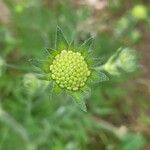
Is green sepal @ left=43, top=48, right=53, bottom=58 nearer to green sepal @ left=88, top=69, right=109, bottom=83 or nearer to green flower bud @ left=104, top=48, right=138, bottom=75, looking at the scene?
green sepal @ left=88, top=69, right=109, bottom=83

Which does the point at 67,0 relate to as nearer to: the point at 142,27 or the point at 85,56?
the point at 142,27

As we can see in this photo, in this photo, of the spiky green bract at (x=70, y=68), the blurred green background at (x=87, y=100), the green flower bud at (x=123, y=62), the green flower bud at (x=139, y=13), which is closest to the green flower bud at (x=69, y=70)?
the spiky green bract at (x=70, y=68)

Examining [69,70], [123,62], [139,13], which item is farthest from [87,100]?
[69,70]

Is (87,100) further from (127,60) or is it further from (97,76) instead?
(97,76)

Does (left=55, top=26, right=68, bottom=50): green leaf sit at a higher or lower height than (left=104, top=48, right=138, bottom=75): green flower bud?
higher

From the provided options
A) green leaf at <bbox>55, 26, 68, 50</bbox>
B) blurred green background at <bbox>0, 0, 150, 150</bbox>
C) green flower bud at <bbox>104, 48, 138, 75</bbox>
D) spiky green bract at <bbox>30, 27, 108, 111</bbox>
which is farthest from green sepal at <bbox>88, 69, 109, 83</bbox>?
blurred green background at <bbox>0, 0, 150, 150</bbox>

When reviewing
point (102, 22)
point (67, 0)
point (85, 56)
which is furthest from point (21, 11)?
point (85, 56)
